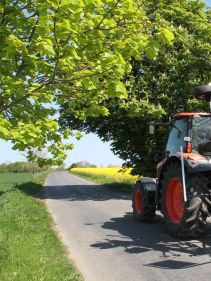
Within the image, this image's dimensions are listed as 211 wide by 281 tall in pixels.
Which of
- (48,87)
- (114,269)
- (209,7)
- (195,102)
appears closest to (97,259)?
(114,269)

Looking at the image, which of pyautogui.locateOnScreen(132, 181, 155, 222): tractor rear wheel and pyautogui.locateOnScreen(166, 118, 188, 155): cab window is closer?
pyautogui.locateOnScreen(166, 118, 188, 155): cab window

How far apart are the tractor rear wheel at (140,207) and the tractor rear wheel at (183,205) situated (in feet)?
5.26

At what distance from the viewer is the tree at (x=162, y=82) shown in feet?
60.3

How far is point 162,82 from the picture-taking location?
1903 cm

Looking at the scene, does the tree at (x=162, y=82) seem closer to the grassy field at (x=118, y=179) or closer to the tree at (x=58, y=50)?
the grassy field at (x=118, y=179)

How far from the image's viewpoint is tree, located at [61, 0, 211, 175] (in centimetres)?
1839

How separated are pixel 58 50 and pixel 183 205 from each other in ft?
13.5

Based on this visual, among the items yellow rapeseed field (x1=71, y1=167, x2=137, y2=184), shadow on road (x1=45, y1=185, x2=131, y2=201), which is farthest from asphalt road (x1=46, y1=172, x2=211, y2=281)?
yellow rapeseed field (x1=71, y1=167, x2=137, y2=184)

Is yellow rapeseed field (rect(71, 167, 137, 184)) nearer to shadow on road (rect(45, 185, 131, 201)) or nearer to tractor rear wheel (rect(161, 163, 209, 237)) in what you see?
shadow on road (rect(45, 185, 131, 201))

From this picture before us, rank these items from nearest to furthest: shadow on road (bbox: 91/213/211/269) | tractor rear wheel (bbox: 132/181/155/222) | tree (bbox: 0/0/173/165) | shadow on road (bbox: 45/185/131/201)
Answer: tree (bbox: 0/0/173/165) < shadow on road (bbox: 91/213/211/269) < tractor rear wheel (bbox: 132/181/155/222) < shadow on road (bbox: 45/185/131/201)

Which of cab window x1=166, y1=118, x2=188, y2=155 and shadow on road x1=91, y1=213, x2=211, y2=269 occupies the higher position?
cab window x1=166, y1=118, x2=188, y2=155

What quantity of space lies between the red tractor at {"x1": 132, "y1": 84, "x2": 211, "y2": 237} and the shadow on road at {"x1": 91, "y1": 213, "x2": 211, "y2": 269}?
252mm

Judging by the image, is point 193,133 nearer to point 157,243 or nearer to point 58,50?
point 157,243

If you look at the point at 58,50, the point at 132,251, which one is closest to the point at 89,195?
the point at 132,251
